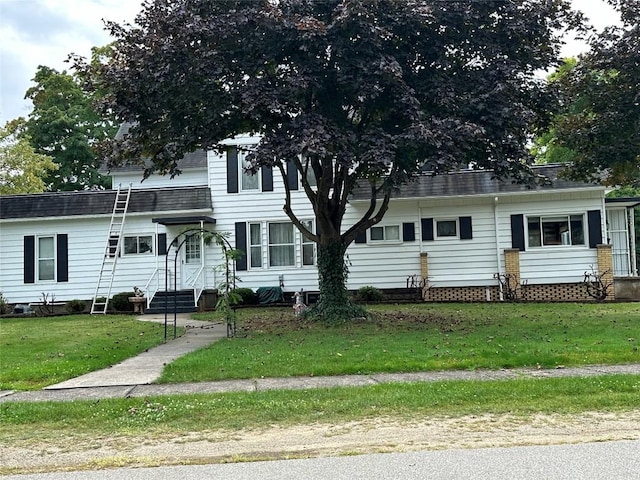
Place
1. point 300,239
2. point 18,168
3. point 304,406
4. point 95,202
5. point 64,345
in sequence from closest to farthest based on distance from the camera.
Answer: point 304,406 < point 64,345 < point 300,239 < point 95,202 < point 18,168

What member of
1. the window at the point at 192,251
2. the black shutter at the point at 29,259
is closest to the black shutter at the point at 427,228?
the window at the point at 192,251

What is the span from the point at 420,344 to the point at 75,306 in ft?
50.9

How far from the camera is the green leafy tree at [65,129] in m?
39.5

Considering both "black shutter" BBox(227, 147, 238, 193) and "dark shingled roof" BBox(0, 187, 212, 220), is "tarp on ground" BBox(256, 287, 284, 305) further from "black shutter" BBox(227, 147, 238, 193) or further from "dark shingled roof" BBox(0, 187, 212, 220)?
"black shutter" BBox(227, 147, 238, 193)

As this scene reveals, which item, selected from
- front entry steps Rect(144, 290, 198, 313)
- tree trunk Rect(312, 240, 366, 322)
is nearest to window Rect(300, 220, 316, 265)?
front entry steps Rect(144, 290, 198, 313)

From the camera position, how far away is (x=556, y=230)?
885 inches

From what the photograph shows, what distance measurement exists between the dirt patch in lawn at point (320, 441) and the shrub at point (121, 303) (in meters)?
16.7

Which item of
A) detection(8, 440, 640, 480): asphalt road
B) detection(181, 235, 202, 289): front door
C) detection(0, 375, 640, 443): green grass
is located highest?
detection(181, 235, 202, 289): front door

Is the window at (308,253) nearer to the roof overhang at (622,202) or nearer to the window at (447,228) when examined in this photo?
the window at (447,228)

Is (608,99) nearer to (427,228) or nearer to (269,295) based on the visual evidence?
(427,228)

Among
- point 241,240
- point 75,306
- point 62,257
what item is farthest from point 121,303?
point 241,240

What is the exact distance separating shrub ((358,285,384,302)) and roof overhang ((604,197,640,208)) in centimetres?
910

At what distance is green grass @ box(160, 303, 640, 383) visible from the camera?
31.3ft

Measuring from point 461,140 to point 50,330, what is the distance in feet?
38.6
